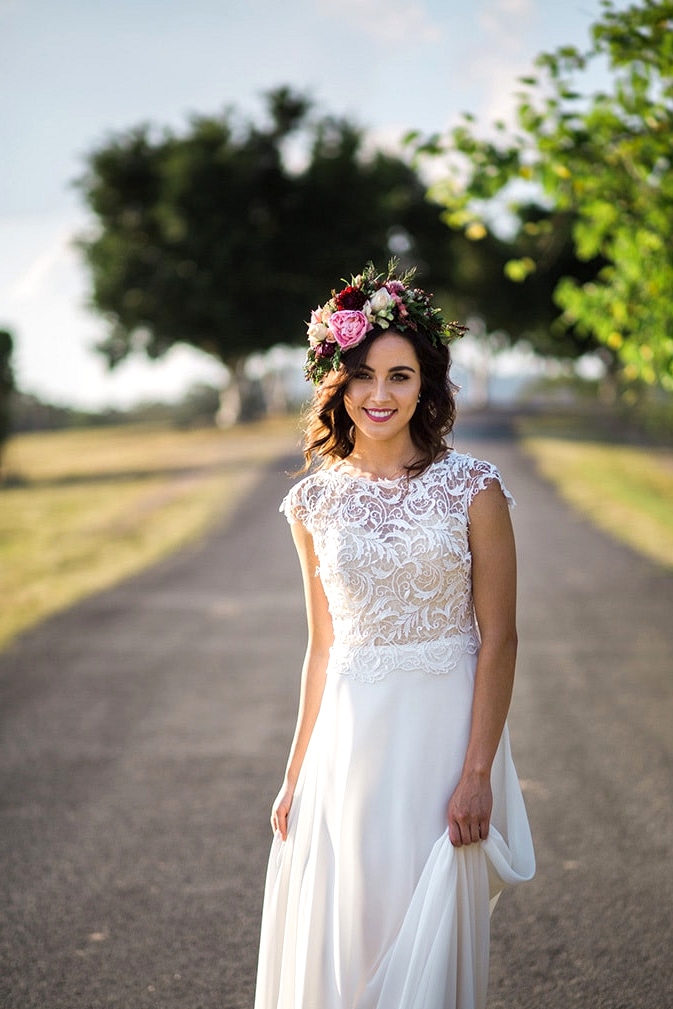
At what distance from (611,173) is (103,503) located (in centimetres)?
1445

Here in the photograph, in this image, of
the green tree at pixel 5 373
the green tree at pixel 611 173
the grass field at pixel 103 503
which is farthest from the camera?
the green tree at pixel 5 373

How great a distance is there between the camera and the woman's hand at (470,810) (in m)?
2.93

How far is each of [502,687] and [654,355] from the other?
5473 millimetres

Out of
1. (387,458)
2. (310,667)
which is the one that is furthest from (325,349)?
(310,667)

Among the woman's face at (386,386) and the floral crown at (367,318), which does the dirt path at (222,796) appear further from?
the floral crown at (367,318)

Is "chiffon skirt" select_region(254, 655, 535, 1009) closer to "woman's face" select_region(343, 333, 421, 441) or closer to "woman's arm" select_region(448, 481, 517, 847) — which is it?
"woman's arm" select_region(448, 481, 517, 847)

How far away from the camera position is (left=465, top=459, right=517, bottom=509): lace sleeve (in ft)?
9.81

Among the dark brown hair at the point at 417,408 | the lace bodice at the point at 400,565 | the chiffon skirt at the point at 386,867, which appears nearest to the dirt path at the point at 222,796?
the chiffon skirt at the point at 386,867

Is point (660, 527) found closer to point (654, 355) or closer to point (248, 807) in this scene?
point (654, 355)

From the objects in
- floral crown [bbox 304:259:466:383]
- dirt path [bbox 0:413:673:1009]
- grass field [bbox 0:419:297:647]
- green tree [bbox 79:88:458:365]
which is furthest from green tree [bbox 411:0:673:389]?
green tree [bbox 79:88:458:365]

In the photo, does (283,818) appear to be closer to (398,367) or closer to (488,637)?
(488,637)

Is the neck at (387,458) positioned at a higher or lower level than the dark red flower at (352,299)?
lower

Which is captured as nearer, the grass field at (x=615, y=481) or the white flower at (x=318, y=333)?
the white flower at (x=318, y=333)

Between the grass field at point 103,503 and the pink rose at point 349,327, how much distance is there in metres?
7.87
